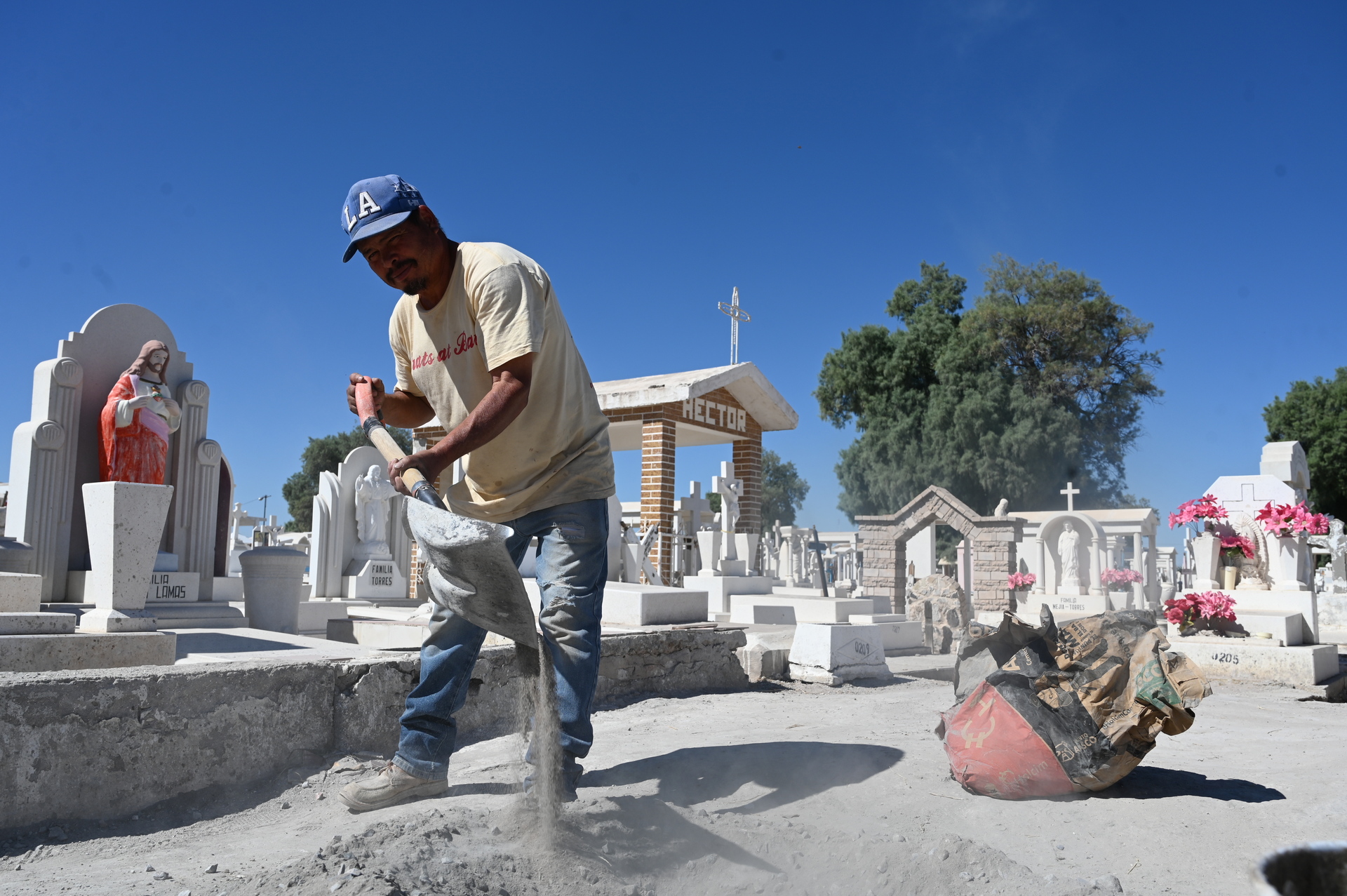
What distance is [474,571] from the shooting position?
219cm

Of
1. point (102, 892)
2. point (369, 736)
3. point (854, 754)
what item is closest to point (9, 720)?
point (102, 892)

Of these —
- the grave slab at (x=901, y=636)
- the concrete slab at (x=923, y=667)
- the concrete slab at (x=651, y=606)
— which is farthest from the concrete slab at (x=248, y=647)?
the grave slab at (x=901, y=636)

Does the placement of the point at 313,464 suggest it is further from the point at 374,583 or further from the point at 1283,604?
the point at 1283,604

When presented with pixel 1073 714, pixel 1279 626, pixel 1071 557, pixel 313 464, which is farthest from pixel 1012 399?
pixel 313 464

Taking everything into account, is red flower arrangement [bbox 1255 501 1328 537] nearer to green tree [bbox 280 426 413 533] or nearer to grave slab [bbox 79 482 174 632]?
grave slab [bbox 79 482 174 632]

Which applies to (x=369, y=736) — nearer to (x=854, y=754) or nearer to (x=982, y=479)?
(x=854, y=754)

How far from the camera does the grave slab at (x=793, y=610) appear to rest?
436 inches

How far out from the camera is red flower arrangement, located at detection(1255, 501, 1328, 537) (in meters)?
9.62

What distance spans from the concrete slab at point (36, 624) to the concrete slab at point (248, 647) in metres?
0.52

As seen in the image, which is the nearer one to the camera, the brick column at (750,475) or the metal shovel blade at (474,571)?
the metal shovel blade at (474,571)

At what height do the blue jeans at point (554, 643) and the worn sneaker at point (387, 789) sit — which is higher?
the blue jeans at point (554, 643)

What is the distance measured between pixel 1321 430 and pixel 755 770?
124ft

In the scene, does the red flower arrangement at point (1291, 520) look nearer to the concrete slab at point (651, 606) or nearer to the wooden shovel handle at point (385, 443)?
the concrete slab at point (651, 606)

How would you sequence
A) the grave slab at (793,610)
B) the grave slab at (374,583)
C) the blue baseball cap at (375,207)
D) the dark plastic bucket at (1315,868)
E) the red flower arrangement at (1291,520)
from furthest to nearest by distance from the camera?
the grave slab at (374,583) → the grave slab at (793,610) → the red flower arrangement at (1291,520) → the blue baseball cap at (375,207) → the dark plastic bucket at (1315,868)
